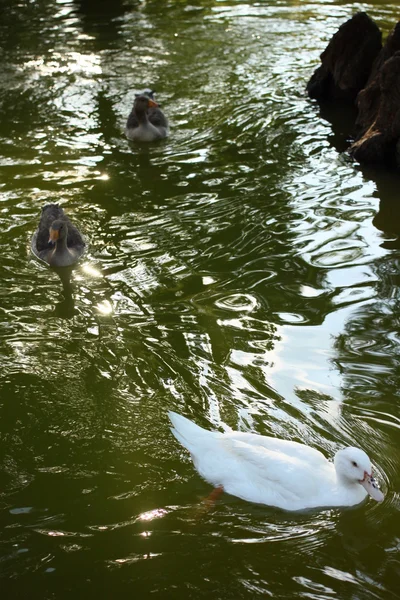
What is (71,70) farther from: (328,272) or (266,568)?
(266,568)

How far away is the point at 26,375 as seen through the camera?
21.8ft

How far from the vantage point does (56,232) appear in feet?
27.2

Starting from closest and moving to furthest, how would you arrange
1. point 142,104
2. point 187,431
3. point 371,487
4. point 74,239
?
point 371,487, point 187,431, point 74,239, point 142,104

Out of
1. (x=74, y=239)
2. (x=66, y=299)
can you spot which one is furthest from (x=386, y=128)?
(x=66, y=299)

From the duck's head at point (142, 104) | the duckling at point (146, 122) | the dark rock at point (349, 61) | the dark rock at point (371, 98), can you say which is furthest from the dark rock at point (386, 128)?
the duck's head at point (142, 104)

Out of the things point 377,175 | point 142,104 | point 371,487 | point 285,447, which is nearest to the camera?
point 371,487

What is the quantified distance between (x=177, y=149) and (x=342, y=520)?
748cm

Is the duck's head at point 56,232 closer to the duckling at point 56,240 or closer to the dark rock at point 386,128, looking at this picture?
the duckling at point 56,240

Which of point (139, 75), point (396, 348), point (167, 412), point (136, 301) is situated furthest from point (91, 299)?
point (139, 75)

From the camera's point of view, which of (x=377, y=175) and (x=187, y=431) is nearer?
(x=187, y=431)

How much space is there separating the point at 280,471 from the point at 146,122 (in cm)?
759

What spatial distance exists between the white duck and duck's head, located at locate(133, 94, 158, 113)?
7190mm

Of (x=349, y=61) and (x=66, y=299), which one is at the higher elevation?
(x=349, y=61)

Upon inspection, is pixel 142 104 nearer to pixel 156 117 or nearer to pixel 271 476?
pixel 156 117
